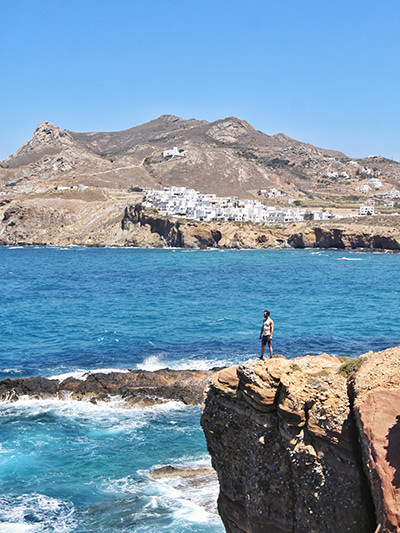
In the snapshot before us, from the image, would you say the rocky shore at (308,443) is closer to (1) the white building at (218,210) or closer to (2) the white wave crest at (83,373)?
(2) the white wave crest at (83,373)

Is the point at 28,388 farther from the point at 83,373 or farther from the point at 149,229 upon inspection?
the point at 149,229

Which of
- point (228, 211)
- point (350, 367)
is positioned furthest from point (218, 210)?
point (350, 367)

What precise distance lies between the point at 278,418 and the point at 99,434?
11028 millimetres

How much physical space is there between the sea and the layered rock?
1.41 ft

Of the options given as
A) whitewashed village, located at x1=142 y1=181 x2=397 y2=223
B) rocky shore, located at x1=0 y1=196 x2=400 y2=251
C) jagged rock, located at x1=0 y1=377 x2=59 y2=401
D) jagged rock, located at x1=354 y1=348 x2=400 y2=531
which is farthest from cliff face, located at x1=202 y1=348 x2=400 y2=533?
whitewashed village, located at x1=142 y1=181 x2=397 y2=223

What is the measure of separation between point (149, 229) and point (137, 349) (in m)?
90.1

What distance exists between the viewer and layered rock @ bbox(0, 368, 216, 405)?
854 inches

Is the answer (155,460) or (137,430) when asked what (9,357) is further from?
(155,460)

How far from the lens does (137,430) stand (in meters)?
18.8

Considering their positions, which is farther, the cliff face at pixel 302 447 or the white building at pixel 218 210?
the white building at pixel 218 210

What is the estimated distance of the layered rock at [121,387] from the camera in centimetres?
2169

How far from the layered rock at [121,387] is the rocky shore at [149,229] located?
81.7 m

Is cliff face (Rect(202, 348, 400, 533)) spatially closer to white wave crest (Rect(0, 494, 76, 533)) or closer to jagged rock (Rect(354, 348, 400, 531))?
jagged rock (Rect(354, 348, 400, 531))

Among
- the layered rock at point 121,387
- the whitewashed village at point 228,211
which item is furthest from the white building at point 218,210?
the layered rock at point 121,387
